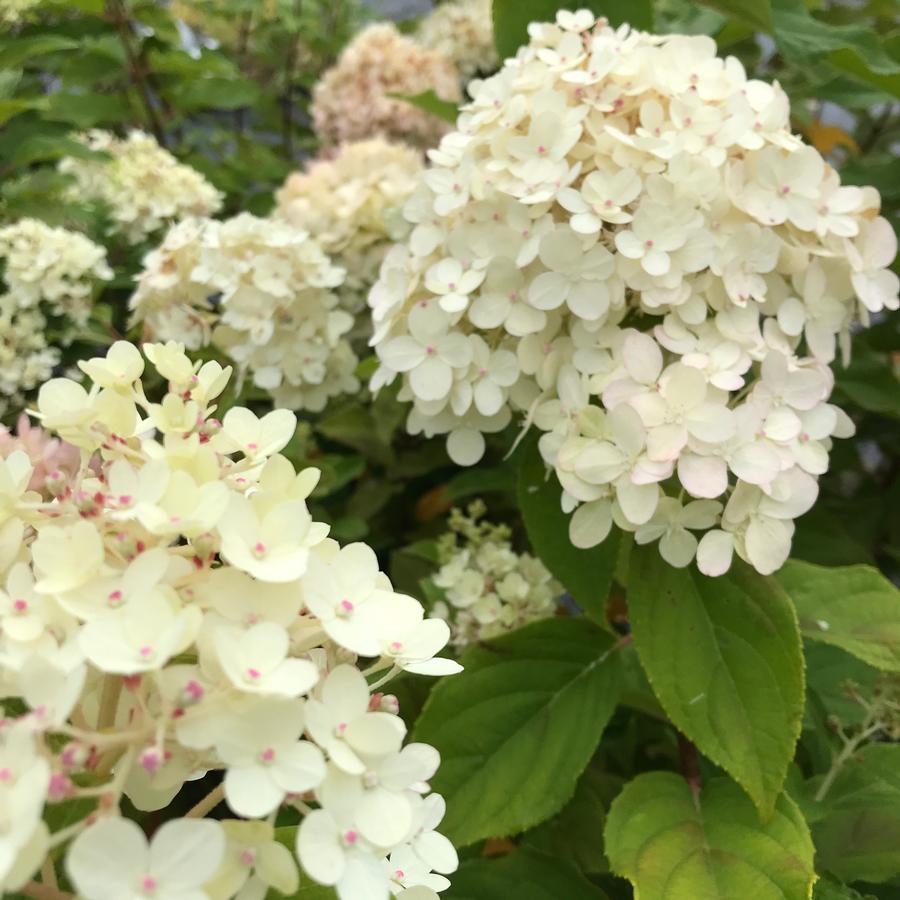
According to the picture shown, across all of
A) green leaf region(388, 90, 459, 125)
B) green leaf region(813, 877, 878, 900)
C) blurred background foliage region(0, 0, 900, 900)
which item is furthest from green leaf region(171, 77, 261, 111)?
green leaf region(813, 877, 878, 900)

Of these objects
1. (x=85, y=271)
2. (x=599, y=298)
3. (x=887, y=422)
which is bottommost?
(x=887, y=422)

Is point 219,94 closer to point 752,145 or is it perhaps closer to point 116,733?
point 752,145

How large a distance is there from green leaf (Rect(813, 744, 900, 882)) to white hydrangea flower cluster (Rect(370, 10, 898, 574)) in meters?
0.22

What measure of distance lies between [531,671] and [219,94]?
94 cm

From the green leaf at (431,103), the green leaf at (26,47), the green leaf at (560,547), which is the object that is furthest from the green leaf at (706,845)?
the green leaf at (26,47)

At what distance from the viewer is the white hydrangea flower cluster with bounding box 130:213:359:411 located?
0.81 m

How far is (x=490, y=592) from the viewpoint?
802 mm

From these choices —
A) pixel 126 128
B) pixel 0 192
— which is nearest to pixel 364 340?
pixel 0 192

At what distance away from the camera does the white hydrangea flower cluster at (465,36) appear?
4.85ft

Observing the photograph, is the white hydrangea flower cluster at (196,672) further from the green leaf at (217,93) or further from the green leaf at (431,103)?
the green leaf at (217,93)

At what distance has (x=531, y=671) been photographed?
0.68 metres

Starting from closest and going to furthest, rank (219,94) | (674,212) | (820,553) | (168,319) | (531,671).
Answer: (674,212)
(531,671)
(168,319)
(820,553)
(219,94)

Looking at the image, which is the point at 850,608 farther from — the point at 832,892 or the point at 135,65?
the point at 135,65

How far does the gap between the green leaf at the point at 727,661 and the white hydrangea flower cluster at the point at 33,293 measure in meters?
0.61
